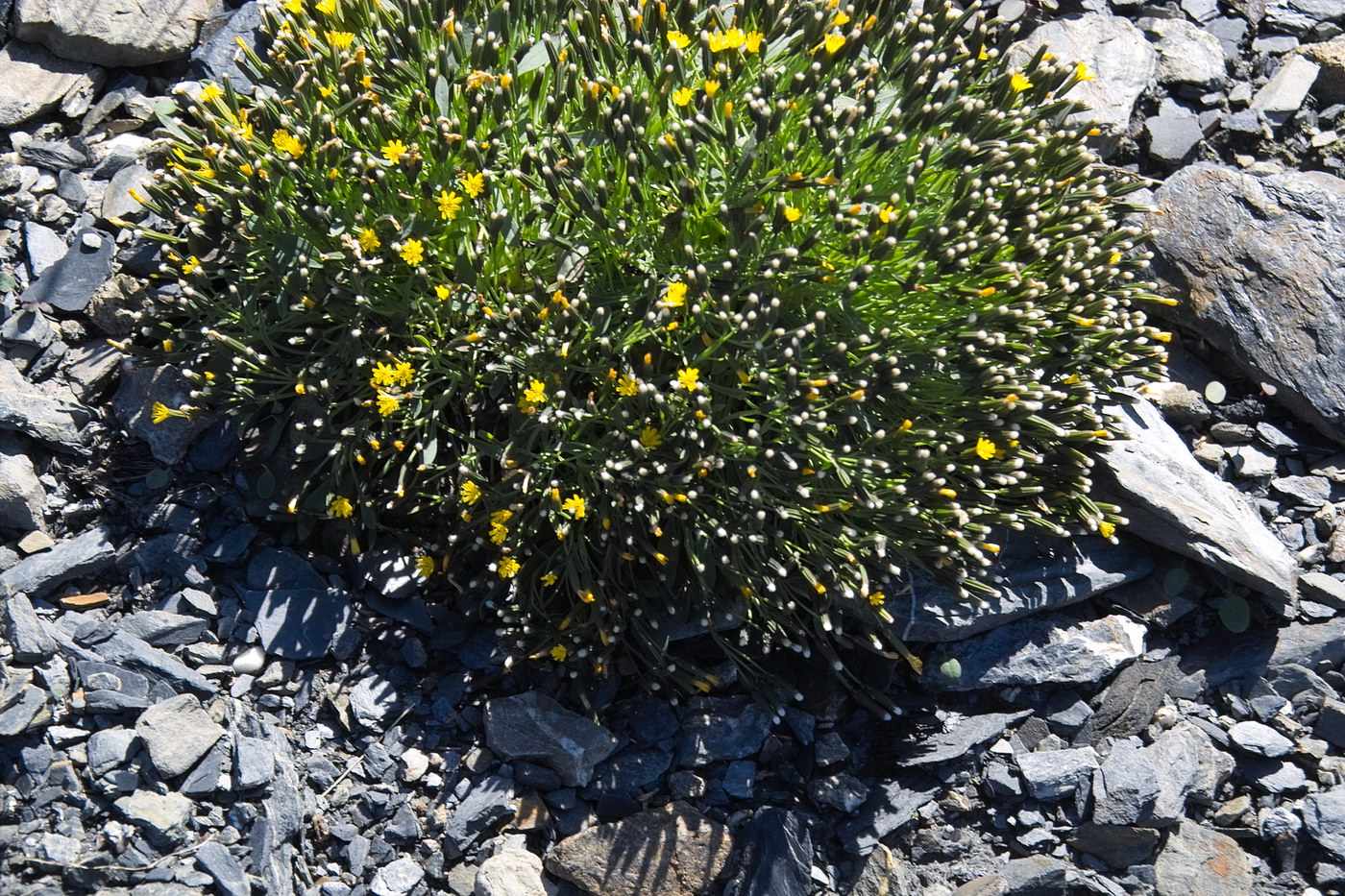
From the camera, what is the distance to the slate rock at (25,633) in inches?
172

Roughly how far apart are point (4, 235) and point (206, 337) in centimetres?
157

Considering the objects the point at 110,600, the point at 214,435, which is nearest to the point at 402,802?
the point at 110,600

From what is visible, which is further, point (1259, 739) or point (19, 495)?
point (1259, 739)

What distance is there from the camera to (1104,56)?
21.3 ft

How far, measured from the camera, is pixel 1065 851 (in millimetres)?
4762

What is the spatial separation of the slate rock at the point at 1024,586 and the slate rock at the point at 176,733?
2.99 meters

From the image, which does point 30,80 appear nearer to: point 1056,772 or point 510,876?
point 510,876

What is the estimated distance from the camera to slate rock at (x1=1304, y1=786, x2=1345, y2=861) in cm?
463

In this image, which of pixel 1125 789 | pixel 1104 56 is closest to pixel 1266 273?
pixel 1104 56

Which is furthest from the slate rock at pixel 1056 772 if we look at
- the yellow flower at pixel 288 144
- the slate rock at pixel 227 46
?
the slate rock at pixel 227 46

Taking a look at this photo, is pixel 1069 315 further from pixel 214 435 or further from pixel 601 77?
pixel 214 435

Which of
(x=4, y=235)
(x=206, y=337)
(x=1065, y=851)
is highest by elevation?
(x=4, y=235)

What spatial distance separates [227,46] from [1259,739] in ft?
21.1

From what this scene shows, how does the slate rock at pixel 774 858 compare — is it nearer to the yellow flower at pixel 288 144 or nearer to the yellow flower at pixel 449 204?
the yellow flower at pixel 449 204
